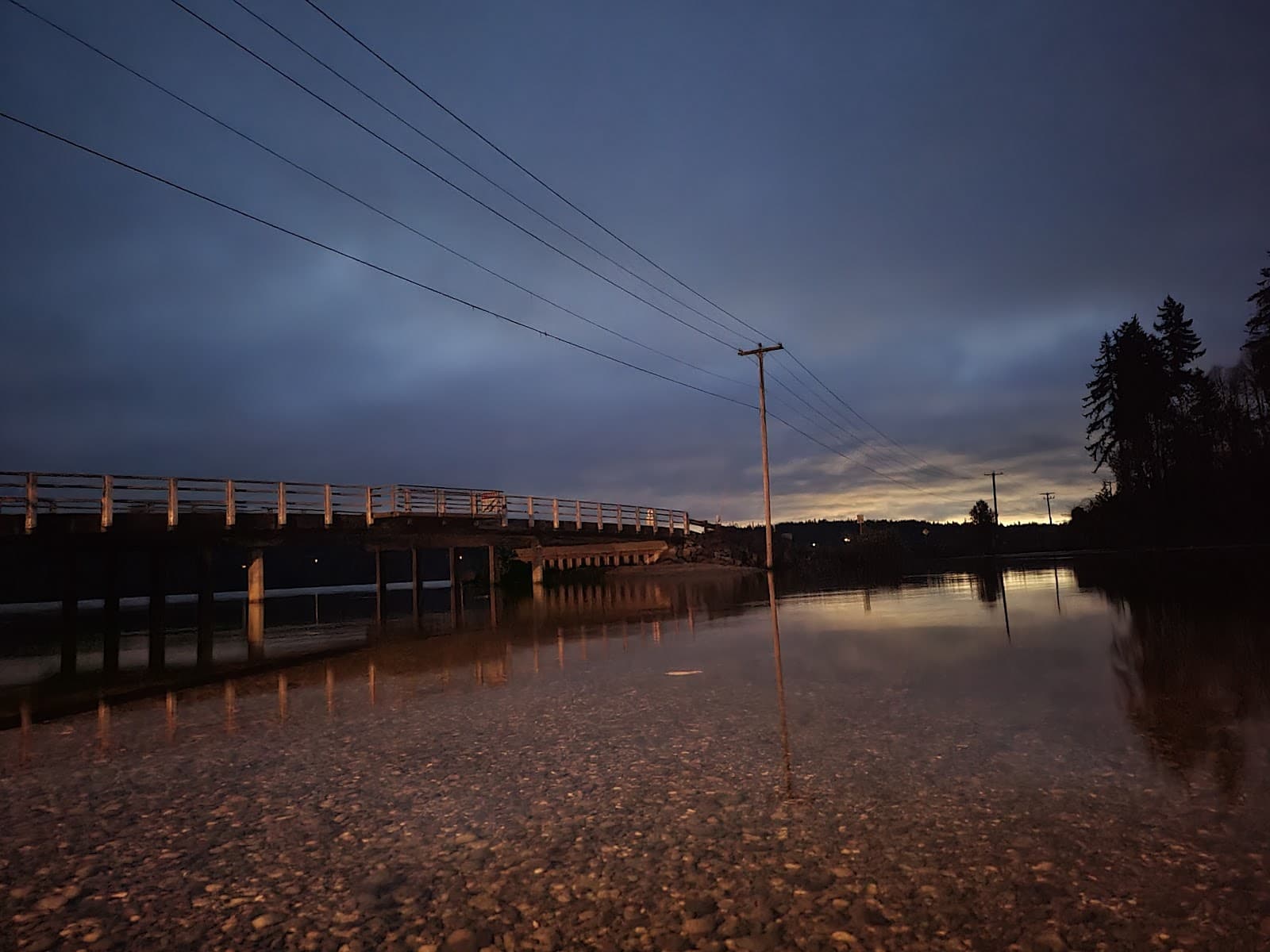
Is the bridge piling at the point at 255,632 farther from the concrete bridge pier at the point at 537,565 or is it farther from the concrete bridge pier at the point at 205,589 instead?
the concrete bridge pier at the point at 537,565

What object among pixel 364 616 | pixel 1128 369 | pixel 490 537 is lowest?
pixel 364 616

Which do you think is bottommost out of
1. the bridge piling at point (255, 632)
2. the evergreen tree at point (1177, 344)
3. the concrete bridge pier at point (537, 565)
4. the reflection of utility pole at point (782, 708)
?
the reflection of utility pole at point (782, 708)

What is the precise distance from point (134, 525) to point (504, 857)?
78.2 ft

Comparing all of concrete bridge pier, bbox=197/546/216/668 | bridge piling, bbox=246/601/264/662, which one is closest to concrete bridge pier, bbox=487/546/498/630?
bridge piling, bbox=246/601/264/662

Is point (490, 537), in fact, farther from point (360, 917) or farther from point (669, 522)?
point (360, 917)

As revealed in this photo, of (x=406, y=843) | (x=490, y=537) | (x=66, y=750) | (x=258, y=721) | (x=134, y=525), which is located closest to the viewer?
(x=406, y=843)

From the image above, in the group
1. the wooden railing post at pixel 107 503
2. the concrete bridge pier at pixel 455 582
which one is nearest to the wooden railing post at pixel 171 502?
the wooden railing post at pixel 107 503

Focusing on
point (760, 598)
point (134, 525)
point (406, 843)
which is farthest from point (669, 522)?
point (406, 843)

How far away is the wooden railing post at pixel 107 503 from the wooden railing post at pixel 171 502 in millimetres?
1498

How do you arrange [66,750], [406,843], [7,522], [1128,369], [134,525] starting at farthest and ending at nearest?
[1128,369] < [134,525] < [7,522] < [66,750] < [406,843]

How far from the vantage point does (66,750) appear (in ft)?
23.2

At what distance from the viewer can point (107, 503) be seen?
21719 millimetres

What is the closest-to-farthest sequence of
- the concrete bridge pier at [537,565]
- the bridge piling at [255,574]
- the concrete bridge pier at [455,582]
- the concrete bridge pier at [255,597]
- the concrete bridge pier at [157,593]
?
the concrete bridge pier at [255,597], the concrete bridge pier at [157,593], the bridge piling at [255,574], the concrete bridge pier at [455,582], the concrete bridge pier at [537,565]

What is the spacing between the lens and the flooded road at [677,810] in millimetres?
3277
